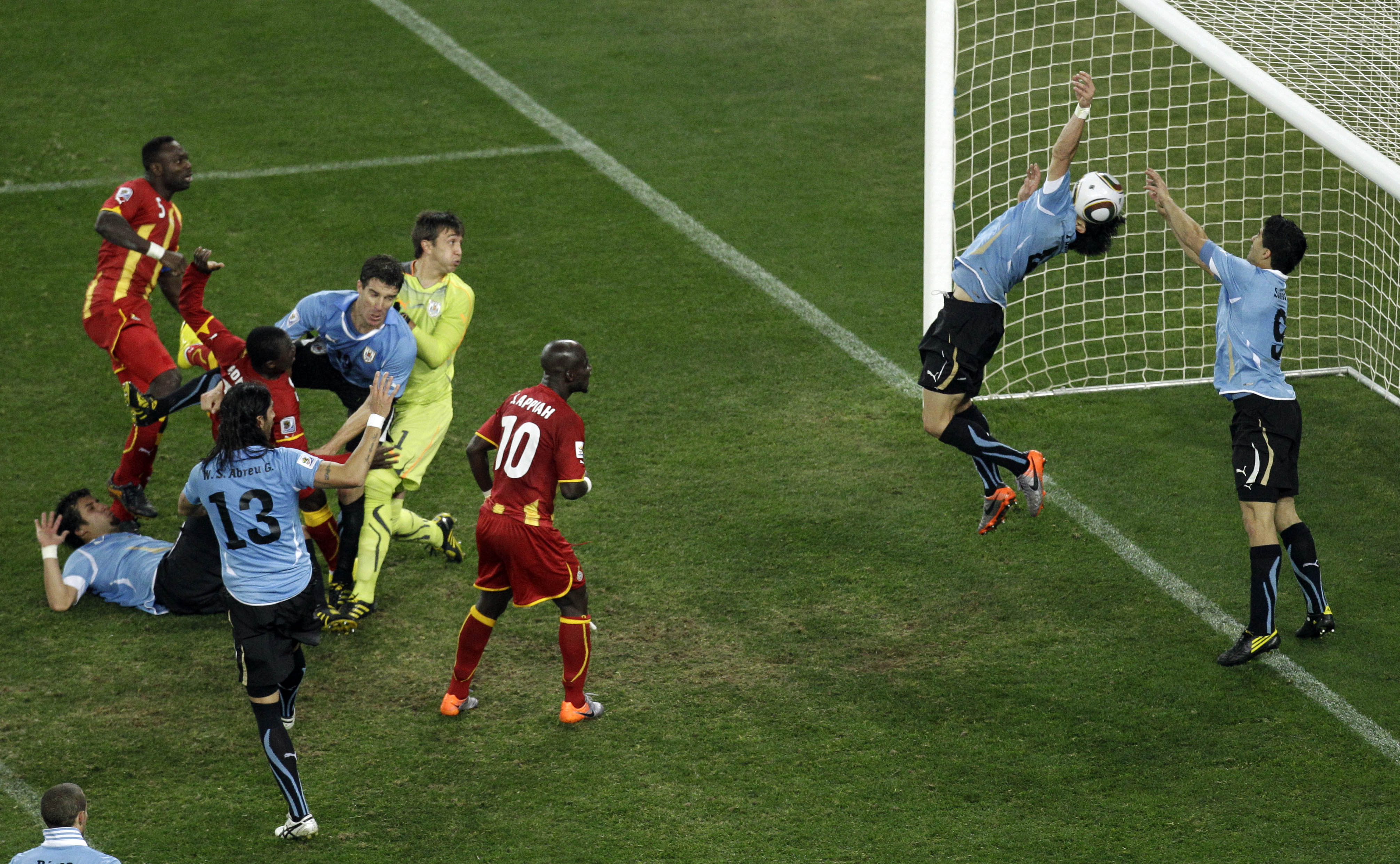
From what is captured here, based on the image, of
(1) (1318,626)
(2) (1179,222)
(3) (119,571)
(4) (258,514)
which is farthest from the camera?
(3) (119,571)

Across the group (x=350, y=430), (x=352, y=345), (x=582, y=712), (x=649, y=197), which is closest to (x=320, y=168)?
(x=649, y=197)

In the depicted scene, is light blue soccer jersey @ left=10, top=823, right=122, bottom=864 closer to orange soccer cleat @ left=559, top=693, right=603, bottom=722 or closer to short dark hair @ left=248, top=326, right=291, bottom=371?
orange soccer cleat @ left=559, top=693, right=603, bottom=722

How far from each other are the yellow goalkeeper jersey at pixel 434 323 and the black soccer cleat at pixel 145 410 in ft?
5.45

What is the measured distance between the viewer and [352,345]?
25.2ft

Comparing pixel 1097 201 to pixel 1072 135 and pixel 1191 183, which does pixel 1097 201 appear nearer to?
pixel 1072 135

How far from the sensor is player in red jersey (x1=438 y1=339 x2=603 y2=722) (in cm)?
663

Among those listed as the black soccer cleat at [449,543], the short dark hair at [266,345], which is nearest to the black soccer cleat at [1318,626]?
the black soccer cleat at [449,543]

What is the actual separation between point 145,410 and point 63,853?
13.8 feet

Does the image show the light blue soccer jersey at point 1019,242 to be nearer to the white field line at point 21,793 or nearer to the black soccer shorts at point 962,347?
the black soccer shorts at point 962,347

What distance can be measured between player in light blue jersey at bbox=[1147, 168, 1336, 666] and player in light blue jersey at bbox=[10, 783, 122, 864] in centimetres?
515

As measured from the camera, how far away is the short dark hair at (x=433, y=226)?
25.7 ft

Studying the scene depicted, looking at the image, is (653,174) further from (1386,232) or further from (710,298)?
(1386,232)

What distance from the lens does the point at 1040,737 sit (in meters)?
6.82

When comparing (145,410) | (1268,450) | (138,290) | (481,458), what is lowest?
(145,410)
